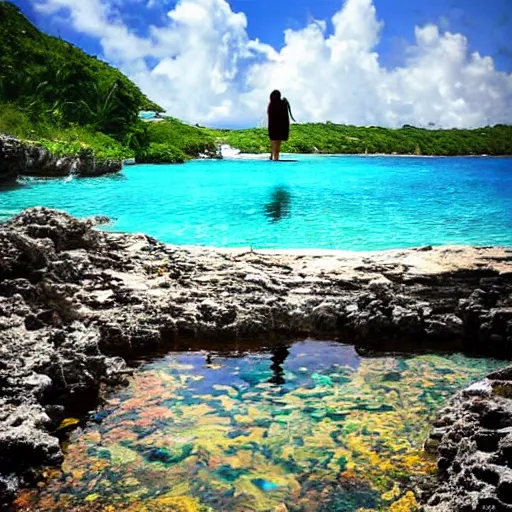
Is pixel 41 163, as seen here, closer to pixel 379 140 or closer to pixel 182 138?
pixel 182 138

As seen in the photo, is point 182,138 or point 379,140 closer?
point 182,138

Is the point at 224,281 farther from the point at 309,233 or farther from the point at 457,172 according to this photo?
the point at 457,172

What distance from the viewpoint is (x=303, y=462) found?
2971 millimetres

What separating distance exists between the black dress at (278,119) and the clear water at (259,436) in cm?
170

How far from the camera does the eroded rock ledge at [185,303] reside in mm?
3596

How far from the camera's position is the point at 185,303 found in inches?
192

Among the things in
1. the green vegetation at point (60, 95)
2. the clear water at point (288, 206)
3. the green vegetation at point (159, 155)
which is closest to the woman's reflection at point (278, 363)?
the clear water at point (288, 206)

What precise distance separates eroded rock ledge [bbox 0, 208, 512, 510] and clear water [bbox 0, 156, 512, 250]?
3.85m

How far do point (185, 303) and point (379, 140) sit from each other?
132ft

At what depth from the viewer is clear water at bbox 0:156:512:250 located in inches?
422

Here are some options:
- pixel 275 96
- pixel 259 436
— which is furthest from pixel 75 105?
pixel 259 436

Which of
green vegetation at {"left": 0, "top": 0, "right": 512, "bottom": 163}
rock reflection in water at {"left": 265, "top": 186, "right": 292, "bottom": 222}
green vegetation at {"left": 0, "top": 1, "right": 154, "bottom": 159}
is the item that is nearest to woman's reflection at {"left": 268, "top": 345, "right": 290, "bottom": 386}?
rock reflection in water at {"left": 265, "top": 186, "right": 292, "bottom": 222}

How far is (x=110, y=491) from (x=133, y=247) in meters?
3.91

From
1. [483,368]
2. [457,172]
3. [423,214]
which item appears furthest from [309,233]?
[457,172]
